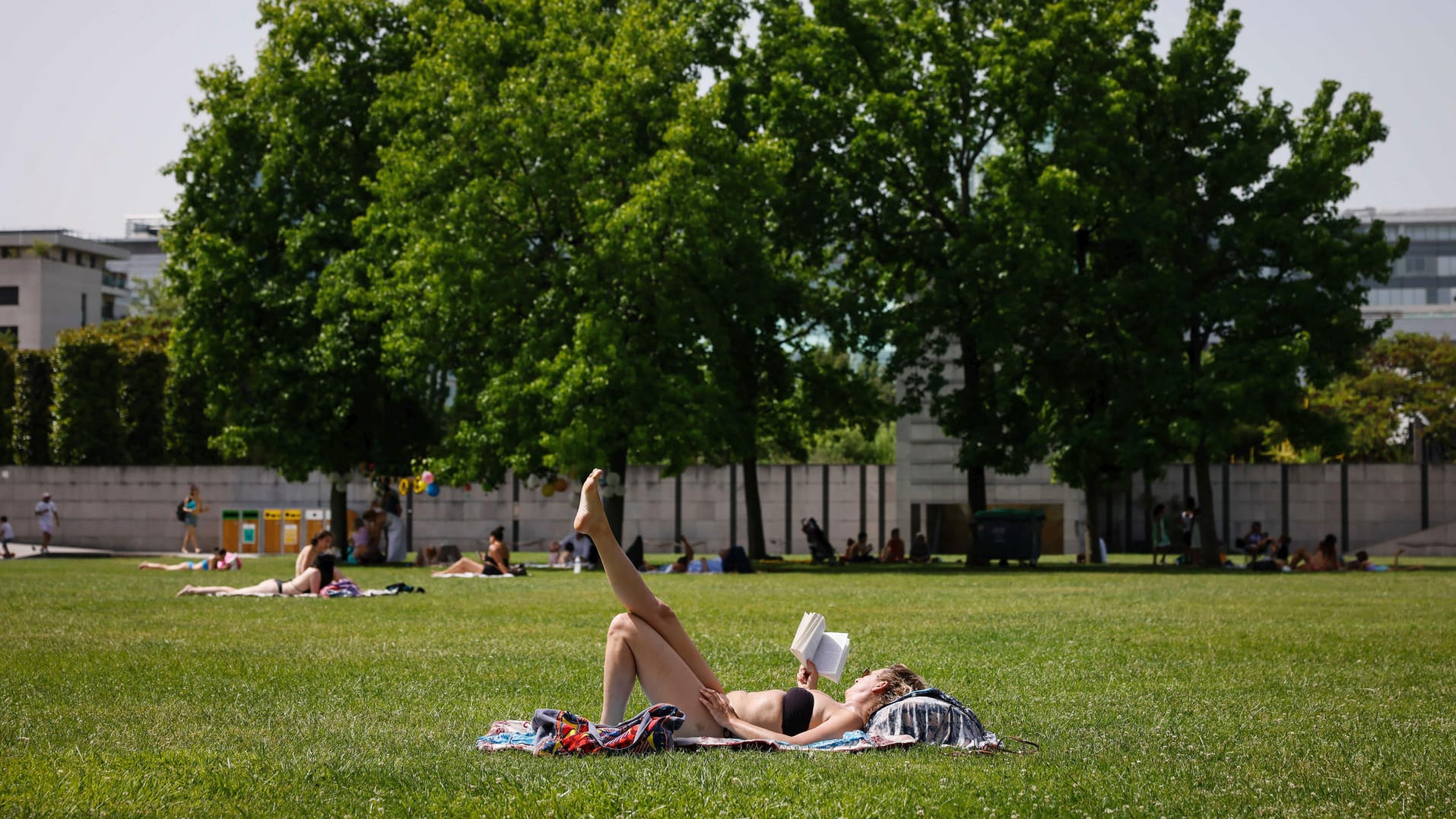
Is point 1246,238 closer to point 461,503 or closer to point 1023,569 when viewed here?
point 1023,569

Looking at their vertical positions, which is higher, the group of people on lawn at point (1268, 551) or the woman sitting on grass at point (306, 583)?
the woman sitting on grass at point (306, 583)

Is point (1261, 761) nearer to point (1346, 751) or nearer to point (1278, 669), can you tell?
point (1346, 751)

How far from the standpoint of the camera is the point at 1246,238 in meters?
40.3

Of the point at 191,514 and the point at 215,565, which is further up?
the point at 191,514

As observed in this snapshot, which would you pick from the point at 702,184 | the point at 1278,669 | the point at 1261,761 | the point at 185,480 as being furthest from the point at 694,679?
the point at 185,480

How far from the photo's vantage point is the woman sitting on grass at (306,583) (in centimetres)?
2353

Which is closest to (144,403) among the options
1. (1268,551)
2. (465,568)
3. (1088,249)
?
(465,568)

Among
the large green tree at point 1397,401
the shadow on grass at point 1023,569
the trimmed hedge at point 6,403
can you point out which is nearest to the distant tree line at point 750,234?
the shadow on grass at point 1023,569

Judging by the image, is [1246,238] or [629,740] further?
[1246,238]

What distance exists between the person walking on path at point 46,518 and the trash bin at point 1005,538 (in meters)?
28.8

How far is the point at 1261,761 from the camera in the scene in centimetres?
811

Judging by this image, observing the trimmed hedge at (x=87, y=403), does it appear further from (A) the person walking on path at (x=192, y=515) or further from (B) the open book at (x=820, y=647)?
(B) the open book at (x=820, y=647)

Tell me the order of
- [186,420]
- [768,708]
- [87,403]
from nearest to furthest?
1. [768,708]
2. [87,403]
3. [186,420]

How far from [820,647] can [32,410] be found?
5937 centimetres
